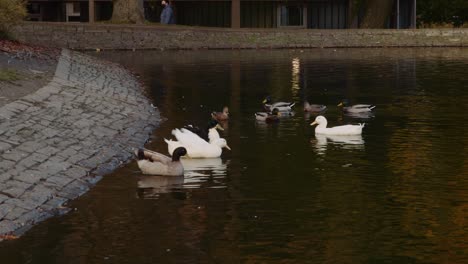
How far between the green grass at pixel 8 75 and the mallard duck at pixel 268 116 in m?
5.33

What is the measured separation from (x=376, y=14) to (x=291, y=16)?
564 centimetres

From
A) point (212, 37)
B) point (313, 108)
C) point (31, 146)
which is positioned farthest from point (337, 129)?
point (212, 37)

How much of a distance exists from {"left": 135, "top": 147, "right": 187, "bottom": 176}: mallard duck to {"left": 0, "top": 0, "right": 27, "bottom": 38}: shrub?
21890 mm

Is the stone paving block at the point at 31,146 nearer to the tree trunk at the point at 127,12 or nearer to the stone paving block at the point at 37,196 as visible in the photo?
the stone paving block at the point at 37,196

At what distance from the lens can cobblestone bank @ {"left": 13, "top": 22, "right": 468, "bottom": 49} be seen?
5472cm

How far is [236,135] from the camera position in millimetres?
24078

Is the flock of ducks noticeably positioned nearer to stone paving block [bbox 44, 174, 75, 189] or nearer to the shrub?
stone paving block [bbox 44, 174, 75, 189]

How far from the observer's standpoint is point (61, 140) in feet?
68.7

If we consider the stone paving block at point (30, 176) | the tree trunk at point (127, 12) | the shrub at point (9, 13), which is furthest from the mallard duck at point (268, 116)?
the tree trunk at point (127, 12)

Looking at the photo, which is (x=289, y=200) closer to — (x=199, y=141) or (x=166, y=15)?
(x=199, y=141)

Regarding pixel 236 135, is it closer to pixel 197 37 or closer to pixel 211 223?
pixel 211 223

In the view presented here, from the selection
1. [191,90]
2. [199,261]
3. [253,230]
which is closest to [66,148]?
[253,230]

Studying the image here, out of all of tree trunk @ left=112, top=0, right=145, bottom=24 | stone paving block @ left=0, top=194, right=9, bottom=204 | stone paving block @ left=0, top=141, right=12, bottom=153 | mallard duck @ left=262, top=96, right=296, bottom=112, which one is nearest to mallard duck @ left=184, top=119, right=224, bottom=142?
stone paving block @ left=0, top=141, right=12, bottom=153

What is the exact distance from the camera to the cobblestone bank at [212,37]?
180ft
